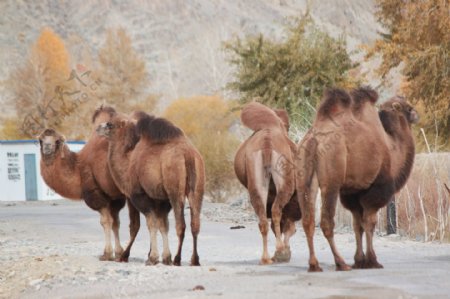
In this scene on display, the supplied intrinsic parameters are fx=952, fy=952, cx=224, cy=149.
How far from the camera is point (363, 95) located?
1097 centimetres

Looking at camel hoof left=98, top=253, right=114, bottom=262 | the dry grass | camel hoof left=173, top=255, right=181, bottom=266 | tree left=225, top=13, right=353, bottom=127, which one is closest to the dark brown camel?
camel hoof left=173, top=255, right=181, bottom=266

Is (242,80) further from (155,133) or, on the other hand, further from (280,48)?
(155,133)

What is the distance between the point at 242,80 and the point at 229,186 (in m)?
4.15

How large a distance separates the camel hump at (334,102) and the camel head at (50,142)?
4.62m

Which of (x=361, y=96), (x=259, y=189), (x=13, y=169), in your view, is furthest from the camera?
(x=13, y=169)

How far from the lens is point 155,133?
1225 cm

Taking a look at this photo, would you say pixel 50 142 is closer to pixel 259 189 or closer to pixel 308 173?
pixel 259 189

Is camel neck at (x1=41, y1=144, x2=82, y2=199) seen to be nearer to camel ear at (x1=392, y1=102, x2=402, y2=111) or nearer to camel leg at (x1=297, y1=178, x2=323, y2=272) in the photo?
camel leg at (x1=297, y1=178, x2=323, y2=272)

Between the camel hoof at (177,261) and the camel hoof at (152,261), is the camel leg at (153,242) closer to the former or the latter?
the camel hoof at (152,261)

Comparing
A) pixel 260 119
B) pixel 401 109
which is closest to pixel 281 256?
pixel 260 119

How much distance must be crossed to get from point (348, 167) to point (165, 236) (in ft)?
9.70

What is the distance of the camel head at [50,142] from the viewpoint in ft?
44.7

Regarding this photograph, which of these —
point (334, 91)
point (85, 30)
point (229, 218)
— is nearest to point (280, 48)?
point (229, 218)

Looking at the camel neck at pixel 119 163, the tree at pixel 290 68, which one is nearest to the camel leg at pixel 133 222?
the camel neck at pixel 119 163
